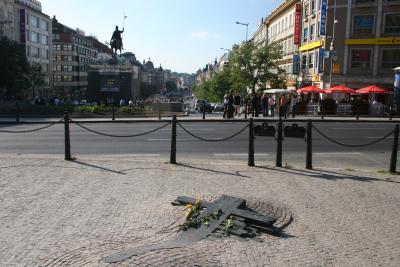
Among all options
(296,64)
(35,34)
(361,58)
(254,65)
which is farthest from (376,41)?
(35,34)

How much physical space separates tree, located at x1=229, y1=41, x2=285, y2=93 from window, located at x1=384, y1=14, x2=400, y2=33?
11931 mm

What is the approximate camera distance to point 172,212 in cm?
684

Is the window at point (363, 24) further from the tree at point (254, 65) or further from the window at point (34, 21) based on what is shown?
the window at point (34, 21)

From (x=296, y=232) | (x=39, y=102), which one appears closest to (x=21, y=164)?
(x=296, y=232)

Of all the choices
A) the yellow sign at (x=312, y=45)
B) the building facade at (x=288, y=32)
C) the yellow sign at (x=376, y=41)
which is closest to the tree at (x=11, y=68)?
the building facade at (x=288, y=32)

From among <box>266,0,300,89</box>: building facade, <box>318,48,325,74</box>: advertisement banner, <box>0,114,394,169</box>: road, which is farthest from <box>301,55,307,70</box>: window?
<box>0,114,394,169</box>: road

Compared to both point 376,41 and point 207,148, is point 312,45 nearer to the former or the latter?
point 376,41

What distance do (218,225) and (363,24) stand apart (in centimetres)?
4559

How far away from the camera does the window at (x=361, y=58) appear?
46438 millimetres

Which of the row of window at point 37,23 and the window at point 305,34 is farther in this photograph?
the row of window at point 37,23

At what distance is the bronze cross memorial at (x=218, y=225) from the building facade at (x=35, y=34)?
76.9 metres

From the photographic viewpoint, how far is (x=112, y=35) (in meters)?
61.2

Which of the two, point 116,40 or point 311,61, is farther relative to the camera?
point 116,40

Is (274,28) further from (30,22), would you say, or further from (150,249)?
(150,249)
